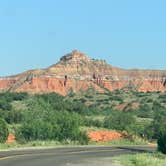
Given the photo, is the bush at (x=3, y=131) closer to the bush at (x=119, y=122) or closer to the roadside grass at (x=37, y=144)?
the roadside grass at (x=37, y=144)

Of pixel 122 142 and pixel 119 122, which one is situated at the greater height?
pixel 119 122

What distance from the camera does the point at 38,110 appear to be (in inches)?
2512

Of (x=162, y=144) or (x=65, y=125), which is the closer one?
(x=162, y=144)

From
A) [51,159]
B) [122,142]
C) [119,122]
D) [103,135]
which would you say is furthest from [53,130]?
[51,159]

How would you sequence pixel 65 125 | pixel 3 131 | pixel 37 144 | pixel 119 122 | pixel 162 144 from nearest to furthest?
pixel 162 144 → pixel 37 144 → pixel 3 131 → pixel 65 125 → pixel 119 122

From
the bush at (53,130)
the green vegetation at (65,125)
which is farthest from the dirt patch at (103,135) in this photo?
the bush at (53,130)

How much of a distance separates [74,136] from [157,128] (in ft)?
38.7

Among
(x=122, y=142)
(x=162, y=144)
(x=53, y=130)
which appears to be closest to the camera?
(x=162, y=144)

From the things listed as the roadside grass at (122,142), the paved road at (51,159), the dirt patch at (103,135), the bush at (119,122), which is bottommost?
the roadside grass at (122,142)

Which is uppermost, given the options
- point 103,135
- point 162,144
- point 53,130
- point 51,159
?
point 162,144

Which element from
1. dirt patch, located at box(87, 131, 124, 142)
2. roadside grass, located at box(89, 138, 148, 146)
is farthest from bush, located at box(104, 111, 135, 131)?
roadside grass, located at box(89, 138, 148, 146)

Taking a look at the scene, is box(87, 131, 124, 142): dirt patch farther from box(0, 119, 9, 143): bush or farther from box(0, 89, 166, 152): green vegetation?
box(0, 119, 9, 143): bush

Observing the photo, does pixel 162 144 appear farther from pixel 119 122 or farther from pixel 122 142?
pixel 119 122

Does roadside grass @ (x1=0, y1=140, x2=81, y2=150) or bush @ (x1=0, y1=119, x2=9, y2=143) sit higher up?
bush @ (x1=0, y1=119, x2=9, y2=143)
